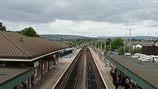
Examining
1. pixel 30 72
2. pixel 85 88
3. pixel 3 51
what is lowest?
pixel 85 88

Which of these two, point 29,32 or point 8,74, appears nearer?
point 8,74

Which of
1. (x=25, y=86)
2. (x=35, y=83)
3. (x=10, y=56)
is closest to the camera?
(x=10, y=56)

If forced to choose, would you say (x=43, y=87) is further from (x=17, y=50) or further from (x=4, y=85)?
(x=4, y=85)

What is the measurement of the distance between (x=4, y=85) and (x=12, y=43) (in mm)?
12468

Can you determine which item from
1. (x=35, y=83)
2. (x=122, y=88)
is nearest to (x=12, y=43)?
(x=35, y=83)

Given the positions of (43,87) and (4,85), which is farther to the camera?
(43,87)

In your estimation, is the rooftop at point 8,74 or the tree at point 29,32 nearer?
the rooftop at point 8,74

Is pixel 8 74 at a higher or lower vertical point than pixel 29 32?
lower

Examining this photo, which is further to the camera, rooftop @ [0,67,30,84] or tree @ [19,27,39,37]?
tree @ [19,27,39,37]

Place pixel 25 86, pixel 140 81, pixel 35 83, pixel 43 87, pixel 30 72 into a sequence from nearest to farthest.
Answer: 1. pixel 140 81
2. pixel 30 72
3. pixel 25 86
4. pixel 43 87
5. pixel 35 83

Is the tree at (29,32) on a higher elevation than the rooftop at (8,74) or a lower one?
higher

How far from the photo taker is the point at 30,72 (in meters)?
23.1

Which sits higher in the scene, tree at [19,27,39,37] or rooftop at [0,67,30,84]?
tree at [19,27,39,37]

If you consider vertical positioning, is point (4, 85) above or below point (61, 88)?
above
